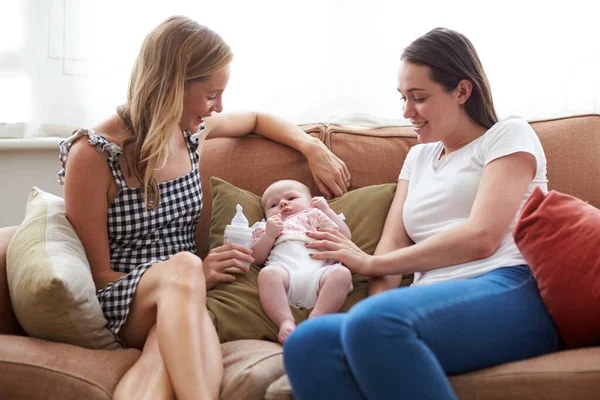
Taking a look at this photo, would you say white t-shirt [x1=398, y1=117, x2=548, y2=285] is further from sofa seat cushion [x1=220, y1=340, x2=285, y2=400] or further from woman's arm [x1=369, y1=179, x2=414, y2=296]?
sofa seat cushion [x1=220, y1=340, x2=285, y2=400]

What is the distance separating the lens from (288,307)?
1.91 meters

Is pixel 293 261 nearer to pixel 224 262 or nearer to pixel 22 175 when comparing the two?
pixel 224 262

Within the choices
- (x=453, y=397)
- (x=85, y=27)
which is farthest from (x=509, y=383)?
(x=85, y=27)

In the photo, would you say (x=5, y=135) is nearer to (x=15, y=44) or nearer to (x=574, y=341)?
(x=15, y=44)

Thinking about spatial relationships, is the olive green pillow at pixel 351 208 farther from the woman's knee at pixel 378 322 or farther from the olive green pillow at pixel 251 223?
the woman's knee at pixel 378 322

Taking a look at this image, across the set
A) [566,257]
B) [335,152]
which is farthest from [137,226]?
[566,257]

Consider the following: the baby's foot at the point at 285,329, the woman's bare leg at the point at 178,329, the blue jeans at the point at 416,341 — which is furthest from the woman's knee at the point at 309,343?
A: the baby's foot at the point at 285,329

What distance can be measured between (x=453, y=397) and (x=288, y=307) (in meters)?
0.62

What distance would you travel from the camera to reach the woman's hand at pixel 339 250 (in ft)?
6.30

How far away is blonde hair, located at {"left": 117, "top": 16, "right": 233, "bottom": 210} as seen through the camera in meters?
1.89

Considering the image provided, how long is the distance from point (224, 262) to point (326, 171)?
0.44 metres

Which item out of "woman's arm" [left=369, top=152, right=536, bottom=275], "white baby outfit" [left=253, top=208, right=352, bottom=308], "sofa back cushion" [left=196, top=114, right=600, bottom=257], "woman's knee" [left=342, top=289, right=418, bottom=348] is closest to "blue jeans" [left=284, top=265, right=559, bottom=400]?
"woman's knee" [left=342, top=289, right=418, bottom=348]

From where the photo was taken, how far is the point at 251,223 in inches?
84.3

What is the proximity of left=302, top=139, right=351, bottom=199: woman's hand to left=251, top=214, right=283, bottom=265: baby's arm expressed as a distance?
221mm
